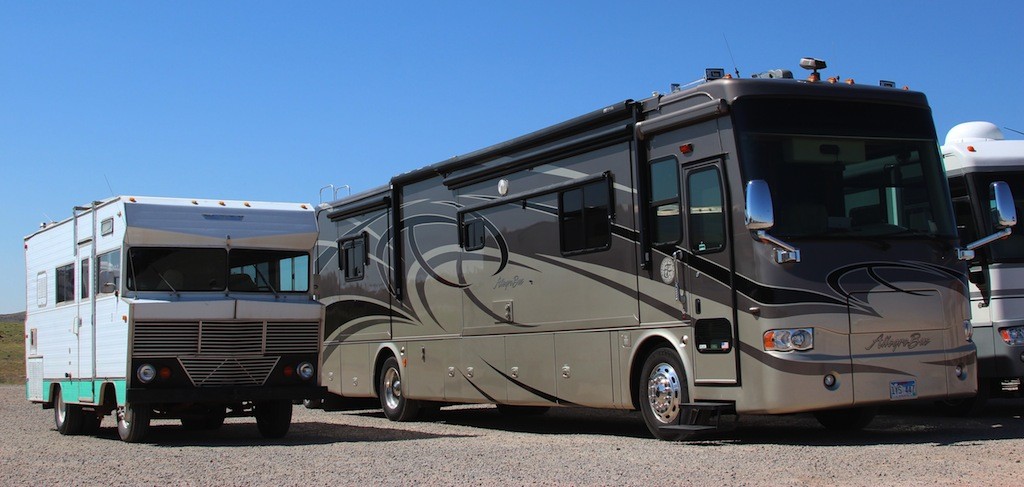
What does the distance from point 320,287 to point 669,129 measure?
9.91 m

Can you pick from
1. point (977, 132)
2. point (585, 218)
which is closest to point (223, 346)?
point (585, 218)

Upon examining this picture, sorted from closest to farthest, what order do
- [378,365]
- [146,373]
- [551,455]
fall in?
1. [551,455]
2. [146,373]
3. [378,365]

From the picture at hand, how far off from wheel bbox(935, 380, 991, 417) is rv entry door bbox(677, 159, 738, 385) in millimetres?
4320

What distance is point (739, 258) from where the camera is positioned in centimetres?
1115

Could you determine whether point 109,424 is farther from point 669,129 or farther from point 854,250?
point 854,250

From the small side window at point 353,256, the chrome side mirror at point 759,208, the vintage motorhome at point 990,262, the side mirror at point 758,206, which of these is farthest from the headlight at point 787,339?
the small side window at point 353,256

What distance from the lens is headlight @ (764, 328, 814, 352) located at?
10.9 metres

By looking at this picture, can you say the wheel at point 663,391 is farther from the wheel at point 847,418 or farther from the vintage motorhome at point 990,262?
the vintage motorhome at point 990,262

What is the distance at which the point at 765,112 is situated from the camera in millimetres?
11289

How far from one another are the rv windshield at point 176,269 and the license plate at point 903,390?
7.96m

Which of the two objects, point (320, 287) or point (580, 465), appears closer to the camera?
point (580, 465)

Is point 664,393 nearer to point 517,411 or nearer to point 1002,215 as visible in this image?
point 1002,215

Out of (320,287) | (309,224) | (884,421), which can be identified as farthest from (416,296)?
(884,421)

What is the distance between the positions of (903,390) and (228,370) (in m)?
7.60
